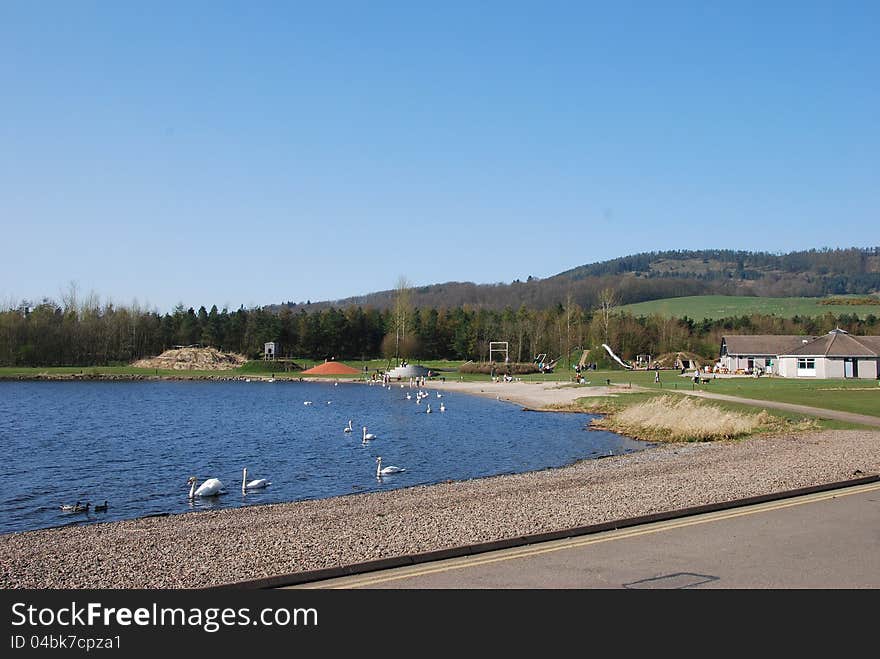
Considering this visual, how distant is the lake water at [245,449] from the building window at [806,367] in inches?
1311

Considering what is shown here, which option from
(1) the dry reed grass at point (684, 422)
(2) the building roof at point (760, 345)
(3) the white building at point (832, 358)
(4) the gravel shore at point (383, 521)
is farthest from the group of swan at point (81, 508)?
(2) the building roof at point (760, 345)

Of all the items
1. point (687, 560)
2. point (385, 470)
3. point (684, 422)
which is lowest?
point (385, 470)

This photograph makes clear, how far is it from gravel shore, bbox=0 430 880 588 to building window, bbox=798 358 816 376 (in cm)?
5649

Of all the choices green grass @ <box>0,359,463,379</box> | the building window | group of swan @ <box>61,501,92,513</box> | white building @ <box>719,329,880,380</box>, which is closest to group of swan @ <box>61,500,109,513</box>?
group of swan @ <box>61,501,92,513</box>

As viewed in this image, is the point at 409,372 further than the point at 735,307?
No

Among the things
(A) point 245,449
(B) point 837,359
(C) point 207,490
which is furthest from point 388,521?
(B) point 837,359

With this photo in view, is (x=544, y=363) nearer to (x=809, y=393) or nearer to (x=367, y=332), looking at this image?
(x=367, y=332)

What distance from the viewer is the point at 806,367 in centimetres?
7669

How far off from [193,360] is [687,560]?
125863 mm

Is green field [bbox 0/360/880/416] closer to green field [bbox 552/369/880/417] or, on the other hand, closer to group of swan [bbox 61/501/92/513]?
green field [bbox 552/369/880/417]

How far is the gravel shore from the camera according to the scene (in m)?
10.5

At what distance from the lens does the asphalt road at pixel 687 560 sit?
30.8ft

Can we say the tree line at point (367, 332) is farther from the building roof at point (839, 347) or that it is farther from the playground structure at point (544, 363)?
the building roof at point (839, 347)
